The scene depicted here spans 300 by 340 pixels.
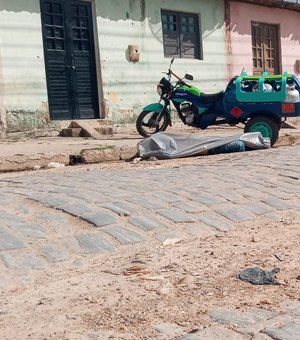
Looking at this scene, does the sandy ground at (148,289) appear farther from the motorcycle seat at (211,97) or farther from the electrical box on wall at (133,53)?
the electrical box on wall at (133,53)

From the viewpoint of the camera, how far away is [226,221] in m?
4.09

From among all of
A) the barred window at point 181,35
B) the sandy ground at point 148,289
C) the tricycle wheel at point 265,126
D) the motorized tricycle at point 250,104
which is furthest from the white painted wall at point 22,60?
the sandy ground at point 148,289

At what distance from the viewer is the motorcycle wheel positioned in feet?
31.3

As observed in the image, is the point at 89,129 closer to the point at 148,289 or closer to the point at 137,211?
the point at 137,211

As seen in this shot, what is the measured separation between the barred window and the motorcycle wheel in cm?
385

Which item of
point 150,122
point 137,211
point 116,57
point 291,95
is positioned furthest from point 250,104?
point 137,211

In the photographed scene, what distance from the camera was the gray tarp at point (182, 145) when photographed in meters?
7.61

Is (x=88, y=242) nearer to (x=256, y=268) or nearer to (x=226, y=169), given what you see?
(x=256, y=268)

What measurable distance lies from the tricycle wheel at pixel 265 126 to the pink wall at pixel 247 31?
20.3 feet

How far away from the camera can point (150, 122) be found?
31.7 feet

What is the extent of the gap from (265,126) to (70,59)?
15.1 feet

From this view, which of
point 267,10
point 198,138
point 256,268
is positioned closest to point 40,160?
point 198,138

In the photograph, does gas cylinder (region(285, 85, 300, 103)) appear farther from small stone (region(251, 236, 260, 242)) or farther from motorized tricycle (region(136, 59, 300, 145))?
small stone (region(251, 236, 260, 242))

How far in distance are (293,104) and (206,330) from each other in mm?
6594
